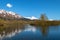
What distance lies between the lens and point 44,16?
12381 centimetres

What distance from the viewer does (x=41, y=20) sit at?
4685 inches

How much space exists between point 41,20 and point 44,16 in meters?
6.59
